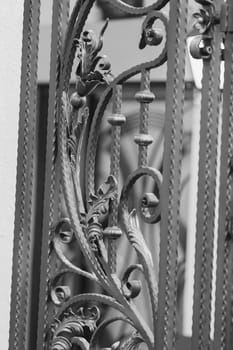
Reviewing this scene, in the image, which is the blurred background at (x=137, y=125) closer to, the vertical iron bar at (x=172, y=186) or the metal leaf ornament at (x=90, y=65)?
the metal leaf ornament at (x=90, y=65)

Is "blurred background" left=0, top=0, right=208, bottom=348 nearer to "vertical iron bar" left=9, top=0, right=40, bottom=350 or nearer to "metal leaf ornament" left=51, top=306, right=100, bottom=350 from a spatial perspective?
"vertical iron bar" left=9, top=0, right=40, bottom=350

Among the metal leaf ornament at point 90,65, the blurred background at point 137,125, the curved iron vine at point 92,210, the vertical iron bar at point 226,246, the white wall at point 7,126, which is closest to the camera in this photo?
the vertical iron bar at point 226,246

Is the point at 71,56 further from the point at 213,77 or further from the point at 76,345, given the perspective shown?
the point at 76,345

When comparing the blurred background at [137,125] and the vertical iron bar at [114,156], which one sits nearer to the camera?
the vertical iron bar at [114,156]

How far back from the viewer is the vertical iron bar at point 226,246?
1561 mm

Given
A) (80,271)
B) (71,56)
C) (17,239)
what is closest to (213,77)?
(71,56)

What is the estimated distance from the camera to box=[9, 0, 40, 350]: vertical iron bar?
6.40 feet

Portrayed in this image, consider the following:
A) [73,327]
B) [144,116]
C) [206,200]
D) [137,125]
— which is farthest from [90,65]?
[137,125]

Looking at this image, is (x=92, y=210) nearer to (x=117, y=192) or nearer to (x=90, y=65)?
(x=117, y=192)

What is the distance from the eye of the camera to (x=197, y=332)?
160 centimetres

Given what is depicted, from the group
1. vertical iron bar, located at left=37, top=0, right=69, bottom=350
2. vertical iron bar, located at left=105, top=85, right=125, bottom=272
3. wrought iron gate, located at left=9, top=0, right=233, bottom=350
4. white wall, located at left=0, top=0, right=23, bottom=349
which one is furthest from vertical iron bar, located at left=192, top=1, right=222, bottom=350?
white wall, located at left=0, top=0, right=23, bottom=349

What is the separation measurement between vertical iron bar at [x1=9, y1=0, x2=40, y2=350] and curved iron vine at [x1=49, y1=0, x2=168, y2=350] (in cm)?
10

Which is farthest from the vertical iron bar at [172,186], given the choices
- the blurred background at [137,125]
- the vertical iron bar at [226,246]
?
the blurred background at [137,125]

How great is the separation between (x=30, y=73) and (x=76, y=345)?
64cm
